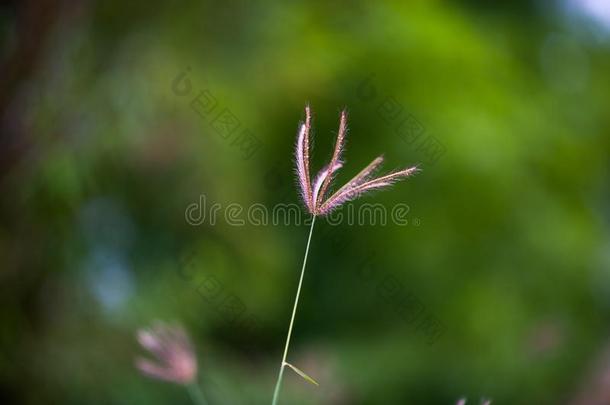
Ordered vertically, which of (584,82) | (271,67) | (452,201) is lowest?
(452,201)

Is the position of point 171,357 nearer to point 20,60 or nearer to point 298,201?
point 20,60

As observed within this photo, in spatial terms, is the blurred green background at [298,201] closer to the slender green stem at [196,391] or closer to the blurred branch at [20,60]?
the blurred branch at [20,60]

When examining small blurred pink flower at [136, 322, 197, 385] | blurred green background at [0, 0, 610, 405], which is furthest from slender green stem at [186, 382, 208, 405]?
Answer: blurred green background at [0, 0, 610, 405]

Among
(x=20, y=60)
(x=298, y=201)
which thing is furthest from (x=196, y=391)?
(x=298, y=201)

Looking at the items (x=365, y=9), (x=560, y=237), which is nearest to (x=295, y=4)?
(x=365, y=9)

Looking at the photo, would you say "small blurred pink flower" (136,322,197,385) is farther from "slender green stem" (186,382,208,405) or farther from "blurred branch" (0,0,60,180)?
"blurred branch" (0,0,60,180)

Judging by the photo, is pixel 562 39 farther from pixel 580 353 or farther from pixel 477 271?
pixel 580 353
